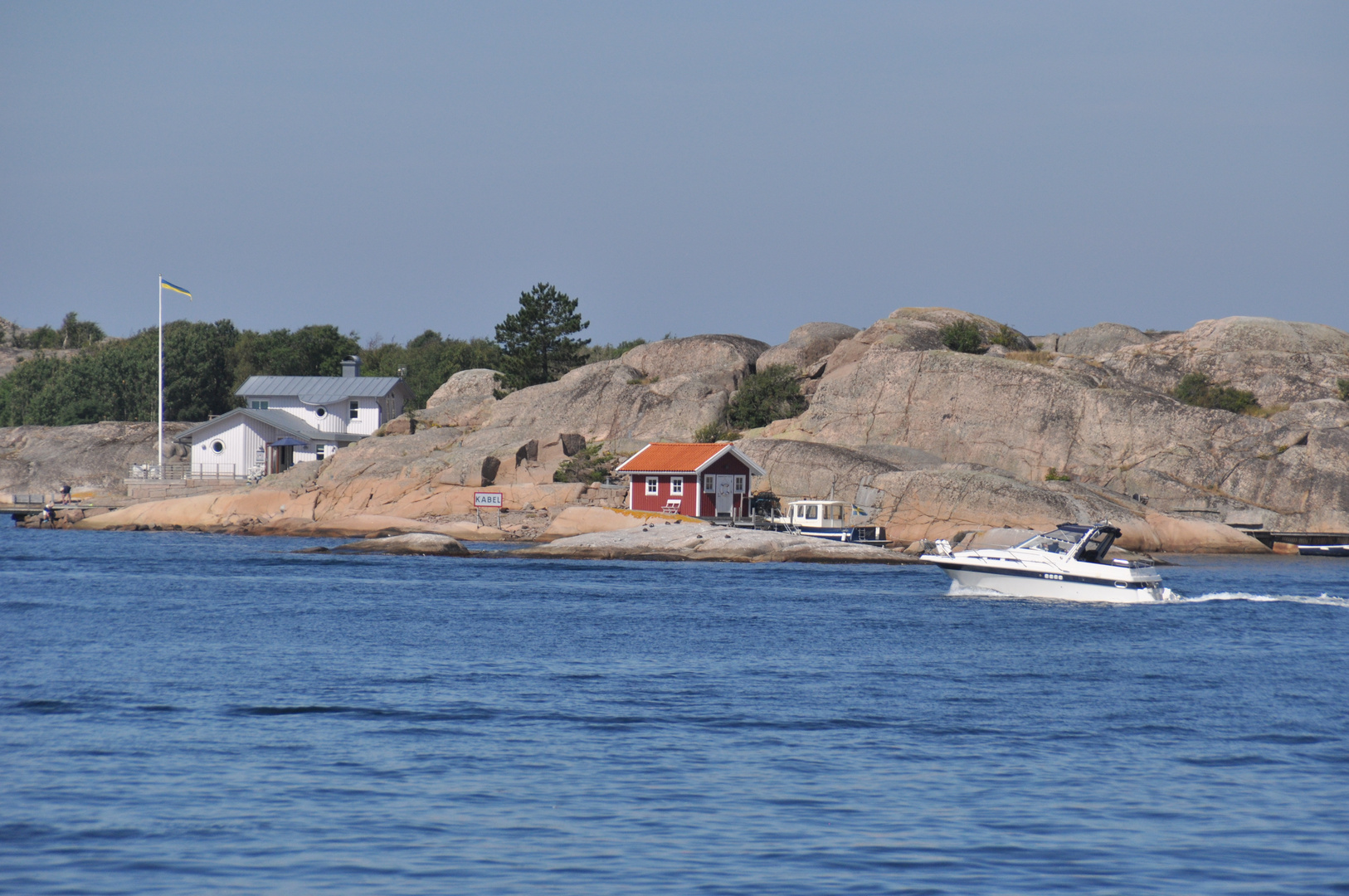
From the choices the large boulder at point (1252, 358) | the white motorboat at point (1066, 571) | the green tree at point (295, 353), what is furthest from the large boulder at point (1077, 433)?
the green tree at point (295, 353)

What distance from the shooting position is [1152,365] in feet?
263

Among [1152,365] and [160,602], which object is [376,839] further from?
[1152,365]

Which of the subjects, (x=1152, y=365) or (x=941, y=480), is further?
(x=1152, y=365)

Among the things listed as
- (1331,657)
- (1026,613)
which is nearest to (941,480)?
(1026,613)

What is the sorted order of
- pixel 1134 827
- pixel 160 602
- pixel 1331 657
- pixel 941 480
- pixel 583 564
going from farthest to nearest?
1. pixel 941 480
2. pixel 583 564
3. pixel 160 602
4. pixel 1331 657
5. pixel 1134 827

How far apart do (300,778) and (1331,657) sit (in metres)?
24.6

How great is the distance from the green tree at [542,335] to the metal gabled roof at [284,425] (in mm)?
12724

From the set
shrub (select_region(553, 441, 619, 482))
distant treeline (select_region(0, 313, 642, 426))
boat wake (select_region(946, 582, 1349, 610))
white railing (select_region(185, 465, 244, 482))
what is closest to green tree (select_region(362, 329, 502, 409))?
distant treeline (select_region(0, 313, 642, 426))

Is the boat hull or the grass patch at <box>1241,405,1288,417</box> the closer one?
A: the boat hull

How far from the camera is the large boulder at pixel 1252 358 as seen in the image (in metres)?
75.4

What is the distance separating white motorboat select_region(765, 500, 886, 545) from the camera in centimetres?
6119

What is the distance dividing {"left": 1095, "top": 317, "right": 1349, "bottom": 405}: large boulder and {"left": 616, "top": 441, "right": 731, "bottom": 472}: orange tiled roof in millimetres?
28201

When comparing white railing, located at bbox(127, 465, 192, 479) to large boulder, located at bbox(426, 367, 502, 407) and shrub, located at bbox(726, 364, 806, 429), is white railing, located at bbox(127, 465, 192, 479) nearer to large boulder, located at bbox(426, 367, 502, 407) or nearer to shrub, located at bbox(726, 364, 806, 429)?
large boulder, located at bbox(426, 367, 502, 407)

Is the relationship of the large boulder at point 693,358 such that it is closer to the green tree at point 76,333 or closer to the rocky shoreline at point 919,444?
the rocky shoreline at point 919,444
